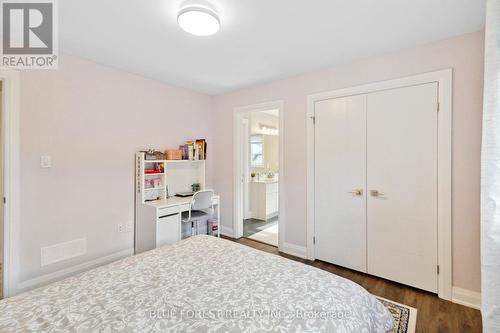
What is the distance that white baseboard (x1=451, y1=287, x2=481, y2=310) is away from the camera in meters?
1.97

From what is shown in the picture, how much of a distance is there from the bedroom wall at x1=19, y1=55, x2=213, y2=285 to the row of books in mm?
309

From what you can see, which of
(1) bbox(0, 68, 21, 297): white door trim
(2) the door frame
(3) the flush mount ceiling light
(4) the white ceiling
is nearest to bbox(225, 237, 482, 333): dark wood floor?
(2) the door frame

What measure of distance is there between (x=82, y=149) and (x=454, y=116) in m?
3.60

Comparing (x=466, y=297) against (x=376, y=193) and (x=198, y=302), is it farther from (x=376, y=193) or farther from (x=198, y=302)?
(x=198, y=302)

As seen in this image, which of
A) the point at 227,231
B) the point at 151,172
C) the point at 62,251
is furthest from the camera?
the point at 227,231

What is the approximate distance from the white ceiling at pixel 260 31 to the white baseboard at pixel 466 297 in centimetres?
220

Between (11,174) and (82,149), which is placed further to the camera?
(82,149)

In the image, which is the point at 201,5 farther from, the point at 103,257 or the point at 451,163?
the point at 103,257

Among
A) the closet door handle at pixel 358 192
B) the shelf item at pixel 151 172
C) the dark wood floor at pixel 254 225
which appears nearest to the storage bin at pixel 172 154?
the shelf item at pixel 151 172

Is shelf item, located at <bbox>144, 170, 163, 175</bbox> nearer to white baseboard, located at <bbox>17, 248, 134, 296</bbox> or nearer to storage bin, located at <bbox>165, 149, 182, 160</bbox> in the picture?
storage bin, located at <bbox>165, 149, 182, 160</bbox>

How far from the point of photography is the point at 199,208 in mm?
3057

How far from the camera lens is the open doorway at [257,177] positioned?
12.4ft

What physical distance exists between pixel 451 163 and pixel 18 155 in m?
3.83

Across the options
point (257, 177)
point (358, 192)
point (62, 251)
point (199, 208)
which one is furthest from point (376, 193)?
point (62, 251)
